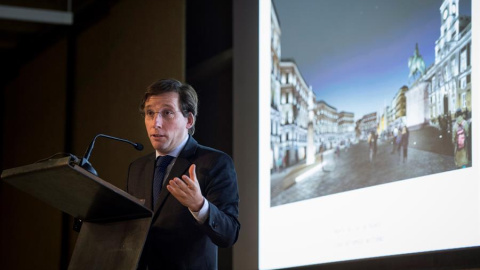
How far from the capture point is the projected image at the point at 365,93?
2.42 m

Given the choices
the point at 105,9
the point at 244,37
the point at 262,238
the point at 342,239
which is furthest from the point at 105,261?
the point at 105,9

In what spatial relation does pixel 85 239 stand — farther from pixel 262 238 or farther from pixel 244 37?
pixel 244 37

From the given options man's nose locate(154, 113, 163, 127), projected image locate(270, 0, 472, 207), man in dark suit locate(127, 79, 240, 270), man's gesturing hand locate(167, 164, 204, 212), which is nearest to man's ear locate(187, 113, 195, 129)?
man in dark suit locate(127, 79, 240, 270)

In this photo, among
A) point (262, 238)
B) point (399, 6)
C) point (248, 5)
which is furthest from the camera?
point (248, 5)

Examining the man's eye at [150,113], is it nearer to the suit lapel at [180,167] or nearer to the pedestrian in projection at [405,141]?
the suit lapel at [180,167]

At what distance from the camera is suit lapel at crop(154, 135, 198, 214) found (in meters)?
2.05

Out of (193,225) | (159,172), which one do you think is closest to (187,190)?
(193,225)

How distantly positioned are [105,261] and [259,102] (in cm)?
177

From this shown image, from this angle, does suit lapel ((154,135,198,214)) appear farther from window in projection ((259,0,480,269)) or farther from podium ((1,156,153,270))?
window in projection ((259,0,480,269))

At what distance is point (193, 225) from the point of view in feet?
6.62

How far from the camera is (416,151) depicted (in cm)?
255

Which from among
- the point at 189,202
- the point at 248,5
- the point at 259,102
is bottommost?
the point at 189,202

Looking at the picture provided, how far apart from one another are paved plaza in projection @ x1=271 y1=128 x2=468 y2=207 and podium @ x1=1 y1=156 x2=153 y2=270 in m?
1.18

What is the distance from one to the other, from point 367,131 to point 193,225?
1.11 meters
